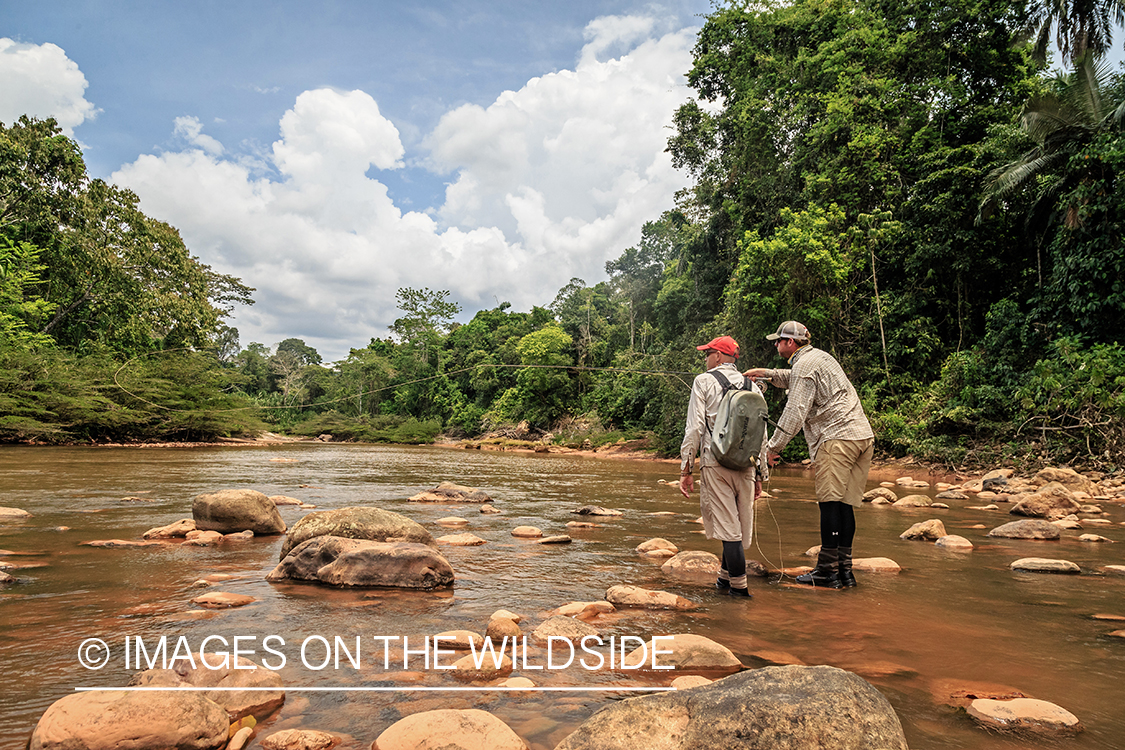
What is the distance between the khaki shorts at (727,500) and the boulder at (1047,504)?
5.73m

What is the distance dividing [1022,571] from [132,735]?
581 cm

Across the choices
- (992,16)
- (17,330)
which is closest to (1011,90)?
(992,16)

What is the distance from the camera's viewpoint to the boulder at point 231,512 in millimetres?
5688

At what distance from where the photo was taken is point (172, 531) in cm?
541

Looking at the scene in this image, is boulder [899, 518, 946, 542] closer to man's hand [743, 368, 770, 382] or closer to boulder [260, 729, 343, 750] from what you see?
man's hand [743, 368, 770, 382]

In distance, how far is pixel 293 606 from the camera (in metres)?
3.41

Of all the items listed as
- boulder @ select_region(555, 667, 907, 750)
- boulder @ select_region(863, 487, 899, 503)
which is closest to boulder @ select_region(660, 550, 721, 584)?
boulder @ select_region(555, 667, 907, 750)

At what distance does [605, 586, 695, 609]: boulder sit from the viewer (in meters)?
3.62

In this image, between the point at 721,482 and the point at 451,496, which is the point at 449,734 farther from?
the point at 451,496

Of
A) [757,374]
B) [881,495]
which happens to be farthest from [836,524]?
[881,495]

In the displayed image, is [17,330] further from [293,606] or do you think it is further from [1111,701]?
[1111,701]

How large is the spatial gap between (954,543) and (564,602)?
4.25 m

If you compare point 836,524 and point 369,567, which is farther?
point 836,524

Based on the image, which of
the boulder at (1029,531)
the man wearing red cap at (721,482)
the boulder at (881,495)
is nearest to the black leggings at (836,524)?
the man wearing red cap at (721,482)
